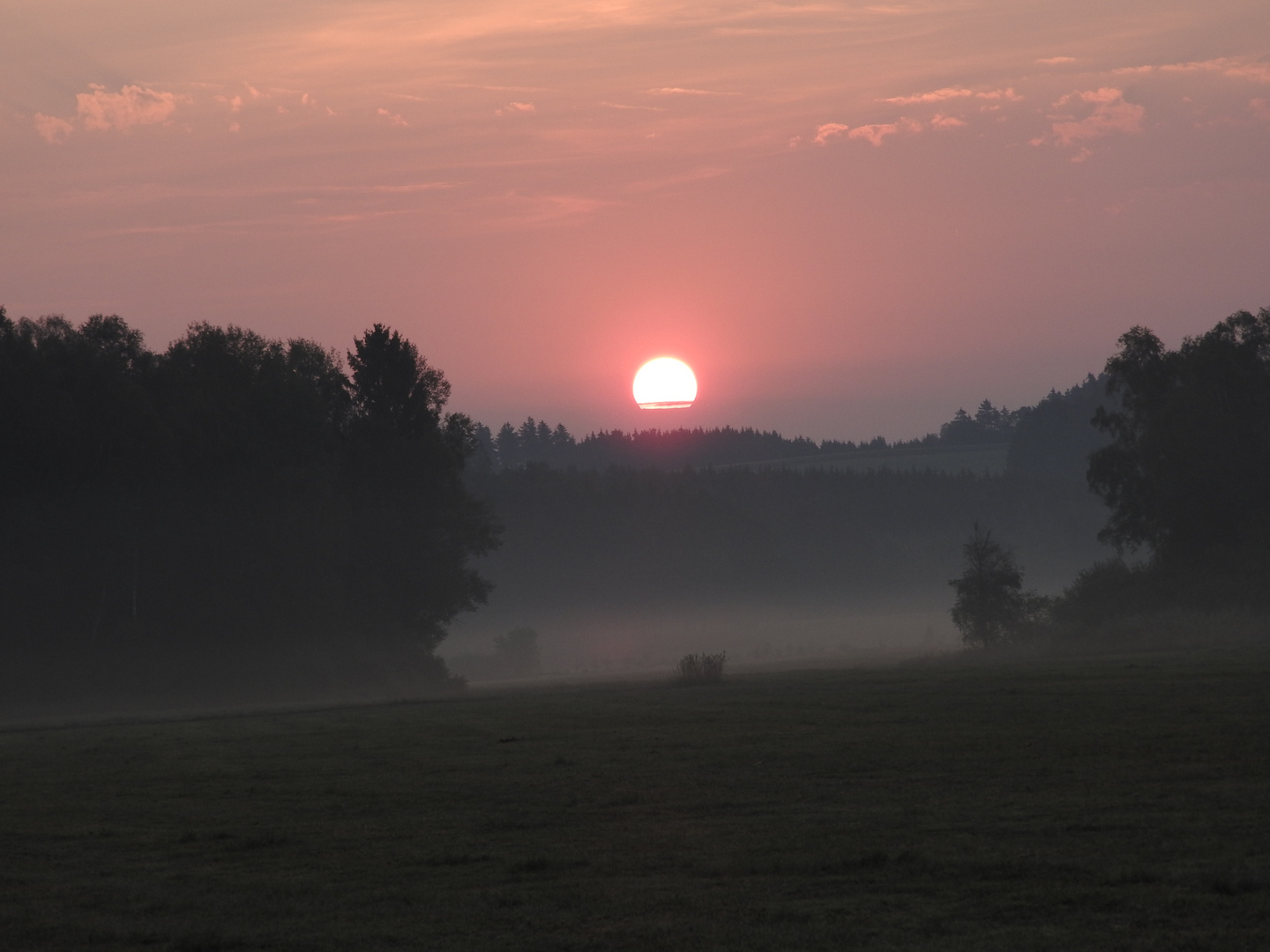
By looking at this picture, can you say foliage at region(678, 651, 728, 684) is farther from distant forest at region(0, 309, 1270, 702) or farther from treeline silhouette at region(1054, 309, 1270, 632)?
treeline silhouette at region(1054, 309, 1270, 632)

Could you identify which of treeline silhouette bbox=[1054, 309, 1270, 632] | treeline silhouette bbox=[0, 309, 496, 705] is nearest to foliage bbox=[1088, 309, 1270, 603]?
treeline silhouette bbox=[1054, 309, 1270, 632]

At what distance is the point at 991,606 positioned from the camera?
222ft

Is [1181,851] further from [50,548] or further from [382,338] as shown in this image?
[382,338]

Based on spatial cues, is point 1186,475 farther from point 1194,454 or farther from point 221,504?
point 221,504

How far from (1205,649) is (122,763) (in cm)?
3741

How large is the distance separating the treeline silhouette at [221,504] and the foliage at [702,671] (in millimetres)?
27346

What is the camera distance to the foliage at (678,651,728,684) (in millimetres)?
47781

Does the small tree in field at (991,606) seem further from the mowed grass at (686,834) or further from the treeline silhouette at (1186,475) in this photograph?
the mowed grass at (686,834)

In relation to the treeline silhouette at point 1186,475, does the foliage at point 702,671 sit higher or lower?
lower

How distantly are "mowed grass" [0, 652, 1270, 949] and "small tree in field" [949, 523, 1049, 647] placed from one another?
120ft

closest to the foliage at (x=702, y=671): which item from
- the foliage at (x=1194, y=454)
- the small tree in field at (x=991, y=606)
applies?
the small tree in field at (x=991, y=606)

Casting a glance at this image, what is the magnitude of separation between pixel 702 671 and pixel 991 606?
2439 cm

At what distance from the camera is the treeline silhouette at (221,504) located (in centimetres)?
6475

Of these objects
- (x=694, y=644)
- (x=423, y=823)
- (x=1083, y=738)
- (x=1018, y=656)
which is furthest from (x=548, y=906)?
(x=694, y=644)
